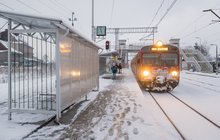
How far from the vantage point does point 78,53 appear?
9086 mm

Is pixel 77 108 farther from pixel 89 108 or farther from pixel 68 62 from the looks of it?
pixel 68 62

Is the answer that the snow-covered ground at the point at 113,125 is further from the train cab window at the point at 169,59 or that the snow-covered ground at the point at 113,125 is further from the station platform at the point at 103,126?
the train cab window at the point at 169,59

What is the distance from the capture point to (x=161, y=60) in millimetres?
16219

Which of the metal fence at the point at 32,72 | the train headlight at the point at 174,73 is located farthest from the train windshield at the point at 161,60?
the metal fence at the point at 32,72

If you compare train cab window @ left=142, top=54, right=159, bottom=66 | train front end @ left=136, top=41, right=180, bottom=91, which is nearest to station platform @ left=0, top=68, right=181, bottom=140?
train front end @ left=136, top=41, right=180, bottom=91

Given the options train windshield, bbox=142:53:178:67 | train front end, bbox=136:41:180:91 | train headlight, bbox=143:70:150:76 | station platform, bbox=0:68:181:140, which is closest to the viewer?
station platform, bbox=0:68:181:140

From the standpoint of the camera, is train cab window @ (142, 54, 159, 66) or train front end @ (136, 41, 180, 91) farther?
train cab window @ (142, 54, 159, 66)

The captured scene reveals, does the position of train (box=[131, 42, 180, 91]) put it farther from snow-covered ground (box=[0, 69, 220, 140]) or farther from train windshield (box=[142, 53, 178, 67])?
snow-covered ground (box=[0, 69, 220, 140])

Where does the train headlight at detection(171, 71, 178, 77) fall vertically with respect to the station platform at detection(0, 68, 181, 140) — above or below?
above

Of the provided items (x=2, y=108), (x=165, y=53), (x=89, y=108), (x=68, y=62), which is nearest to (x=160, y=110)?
(x=89, y=108)

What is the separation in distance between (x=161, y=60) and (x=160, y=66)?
0.43 m

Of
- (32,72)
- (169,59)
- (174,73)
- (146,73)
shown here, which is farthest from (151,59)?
(32,72)

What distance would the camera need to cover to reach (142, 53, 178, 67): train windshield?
1612 cm

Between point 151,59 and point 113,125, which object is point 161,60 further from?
point 113,125
